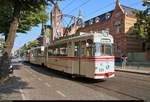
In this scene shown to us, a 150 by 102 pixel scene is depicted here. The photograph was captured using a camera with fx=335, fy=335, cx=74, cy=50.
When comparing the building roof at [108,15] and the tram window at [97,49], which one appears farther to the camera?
the building roof at [108,15]

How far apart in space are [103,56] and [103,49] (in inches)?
21.3

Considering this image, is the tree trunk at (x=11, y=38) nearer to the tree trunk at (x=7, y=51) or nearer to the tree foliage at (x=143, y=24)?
the tree trunk at (x=7, y=51)

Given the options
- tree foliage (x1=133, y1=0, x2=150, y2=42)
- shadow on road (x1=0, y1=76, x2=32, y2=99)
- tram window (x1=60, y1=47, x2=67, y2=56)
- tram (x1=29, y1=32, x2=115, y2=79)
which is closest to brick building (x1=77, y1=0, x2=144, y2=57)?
tree foliage (x1=133, y1=0, x2=150, y2=42)

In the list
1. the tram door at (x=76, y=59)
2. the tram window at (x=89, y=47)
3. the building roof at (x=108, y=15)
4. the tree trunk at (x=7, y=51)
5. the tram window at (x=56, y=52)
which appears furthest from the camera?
the building roof at (x=108, y=15)

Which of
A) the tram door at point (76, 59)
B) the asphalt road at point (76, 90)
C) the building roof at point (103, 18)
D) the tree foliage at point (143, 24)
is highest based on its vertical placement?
the building roof at point (103, 18)

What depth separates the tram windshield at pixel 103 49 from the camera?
20.3 metres

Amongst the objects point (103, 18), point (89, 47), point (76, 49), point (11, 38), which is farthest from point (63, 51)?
point (103, 18)

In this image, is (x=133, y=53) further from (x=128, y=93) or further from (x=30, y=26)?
(x=128, y=93)

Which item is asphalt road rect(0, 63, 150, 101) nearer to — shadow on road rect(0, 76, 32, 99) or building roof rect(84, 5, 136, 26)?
shadow on road rect(0, 76, 32, 99)

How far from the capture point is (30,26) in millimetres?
38656

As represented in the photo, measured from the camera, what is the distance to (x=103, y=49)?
20.8 meters

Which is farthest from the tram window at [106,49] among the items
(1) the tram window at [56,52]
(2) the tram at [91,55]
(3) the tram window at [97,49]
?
(1) the tram window at [56,52]

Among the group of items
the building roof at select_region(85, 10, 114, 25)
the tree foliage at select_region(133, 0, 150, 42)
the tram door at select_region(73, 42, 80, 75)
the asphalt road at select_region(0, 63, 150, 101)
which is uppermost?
the building roof at select_region(85, 10, 114, 25)

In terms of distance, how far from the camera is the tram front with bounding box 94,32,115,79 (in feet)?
66.2
